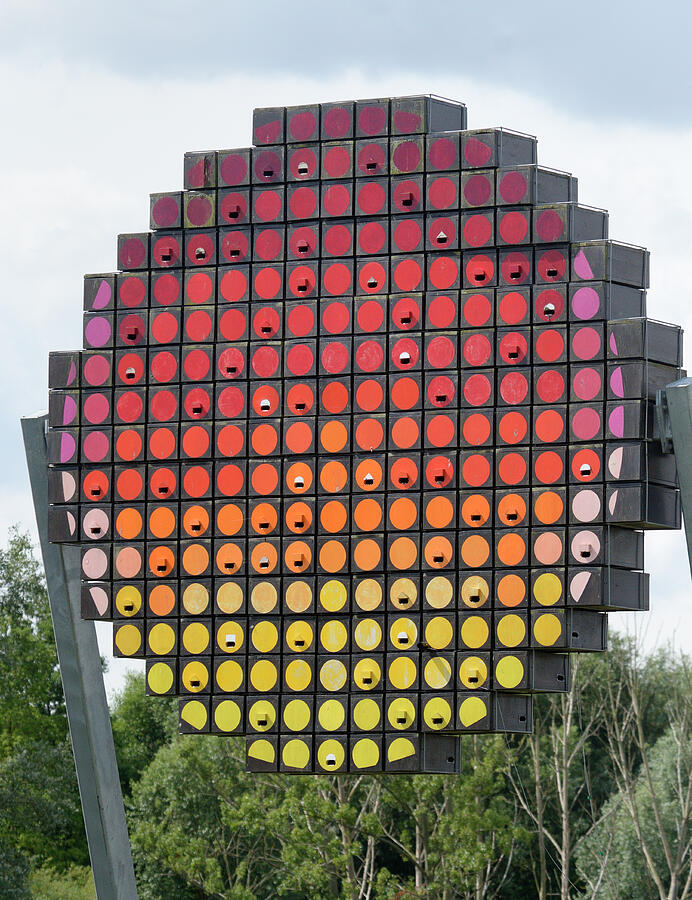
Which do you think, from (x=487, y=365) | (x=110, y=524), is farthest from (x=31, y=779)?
(x=487, y=365)

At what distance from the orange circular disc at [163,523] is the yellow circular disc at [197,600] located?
34 cm

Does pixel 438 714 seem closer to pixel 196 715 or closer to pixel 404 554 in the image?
pixel 404 554

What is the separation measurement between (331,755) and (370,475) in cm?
155

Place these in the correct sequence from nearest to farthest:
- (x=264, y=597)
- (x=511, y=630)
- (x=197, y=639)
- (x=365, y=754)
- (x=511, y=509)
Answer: (x=511, y=630) → (x=511, y=509) → (x=365, y=754) → (x=264, y=597) → (x=197, y=639)

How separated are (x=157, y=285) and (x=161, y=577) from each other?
173 centimetres

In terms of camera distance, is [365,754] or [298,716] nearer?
[365,754]

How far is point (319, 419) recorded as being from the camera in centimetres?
868

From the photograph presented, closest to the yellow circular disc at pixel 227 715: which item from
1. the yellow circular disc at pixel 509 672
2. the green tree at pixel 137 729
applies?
the yellow circular disc at pixel 509 672

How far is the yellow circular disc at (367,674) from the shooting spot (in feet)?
27.6

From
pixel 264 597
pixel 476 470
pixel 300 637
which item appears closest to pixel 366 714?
pixel 300 637

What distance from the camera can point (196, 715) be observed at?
28.8 ft

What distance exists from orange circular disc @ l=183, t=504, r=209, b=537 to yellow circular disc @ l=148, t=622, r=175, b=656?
554 mm

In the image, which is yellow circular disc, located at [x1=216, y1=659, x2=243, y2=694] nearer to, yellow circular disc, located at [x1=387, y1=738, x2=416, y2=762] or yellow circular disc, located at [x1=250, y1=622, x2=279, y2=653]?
yellow circular disc, located at [x1=250, y1=622, x2=279, y2=653]

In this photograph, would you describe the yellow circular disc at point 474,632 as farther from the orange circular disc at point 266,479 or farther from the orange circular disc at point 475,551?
the orange circular disc at point 266,479
